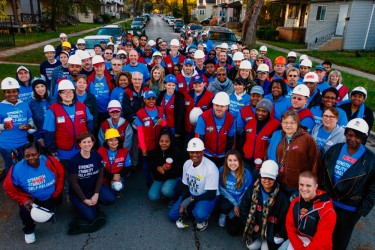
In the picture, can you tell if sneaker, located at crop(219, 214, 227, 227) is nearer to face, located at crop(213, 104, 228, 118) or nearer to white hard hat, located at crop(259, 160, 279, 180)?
white hard hat, located at crop(259, 160, 279, 180)

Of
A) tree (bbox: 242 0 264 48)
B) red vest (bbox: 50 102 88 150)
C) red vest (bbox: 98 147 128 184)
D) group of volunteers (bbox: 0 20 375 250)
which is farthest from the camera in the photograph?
tree (bbox: 242 0 264 48)

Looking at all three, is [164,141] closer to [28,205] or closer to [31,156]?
[31,156]

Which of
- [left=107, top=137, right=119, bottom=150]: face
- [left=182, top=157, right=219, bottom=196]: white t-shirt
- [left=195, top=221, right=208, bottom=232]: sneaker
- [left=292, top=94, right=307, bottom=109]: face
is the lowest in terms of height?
[left=195, top=221, right=208, bottom=232]: sneaker

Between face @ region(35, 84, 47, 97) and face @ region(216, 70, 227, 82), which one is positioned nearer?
face @ region(35, 84, 47, 97)

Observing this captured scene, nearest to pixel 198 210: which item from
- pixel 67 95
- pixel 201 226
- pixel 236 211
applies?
pixel 201 226

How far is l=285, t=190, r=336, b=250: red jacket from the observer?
3.40m

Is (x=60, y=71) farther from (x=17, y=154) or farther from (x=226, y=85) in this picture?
(x=226, y=85)

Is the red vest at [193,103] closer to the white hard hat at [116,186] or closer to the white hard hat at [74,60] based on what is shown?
the white hard hat at [116,186]

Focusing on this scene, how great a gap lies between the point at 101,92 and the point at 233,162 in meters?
3.40

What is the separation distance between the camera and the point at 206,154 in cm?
537

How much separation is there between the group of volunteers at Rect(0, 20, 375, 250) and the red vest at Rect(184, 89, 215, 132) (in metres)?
0.02

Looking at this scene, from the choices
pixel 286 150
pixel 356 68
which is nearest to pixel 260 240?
pixel 286 150

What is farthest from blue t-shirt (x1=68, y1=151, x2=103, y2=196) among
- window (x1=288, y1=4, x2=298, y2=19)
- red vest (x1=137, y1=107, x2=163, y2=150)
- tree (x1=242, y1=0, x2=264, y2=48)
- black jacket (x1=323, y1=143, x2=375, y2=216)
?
window (x1=288, y1=4, x2=298, y2=19)

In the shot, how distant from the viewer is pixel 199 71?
26.1ft
